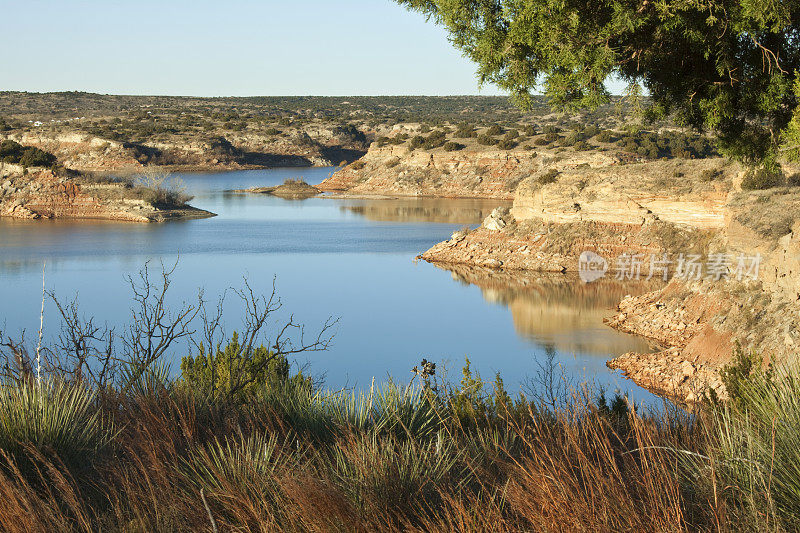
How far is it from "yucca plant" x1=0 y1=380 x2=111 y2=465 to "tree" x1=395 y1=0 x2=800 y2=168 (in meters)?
6.16

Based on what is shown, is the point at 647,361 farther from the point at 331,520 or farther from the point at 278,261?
the point at 278,261

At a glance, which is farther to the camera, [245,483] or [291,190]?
[291,190]

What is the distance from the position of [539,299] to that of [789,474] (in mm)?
21660

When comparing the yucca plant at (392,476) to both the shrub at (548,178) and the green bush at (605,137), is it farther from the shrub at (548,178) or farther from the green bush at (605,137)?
the green bush at (605,137)

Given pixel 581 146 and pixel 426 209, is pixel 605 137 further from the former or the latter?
pixel 426 209

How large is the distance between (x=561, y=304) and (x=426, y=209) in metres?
28.3

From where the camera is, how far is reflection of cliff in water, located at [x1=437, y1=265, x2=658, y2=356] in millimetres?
20141

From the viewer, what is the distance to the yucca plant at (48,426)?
5.46m

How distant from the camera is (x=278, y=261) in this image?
33781 millimetres

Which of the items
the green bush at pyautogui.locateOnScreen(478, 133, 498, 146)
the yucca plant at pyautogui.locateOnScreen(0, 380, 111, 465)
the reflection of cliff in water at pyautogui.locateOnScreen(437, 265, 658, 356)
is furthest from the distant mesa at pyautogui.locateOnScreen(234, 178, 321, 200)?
the yucca plant at pyautogui.locateOnScreen(0, 380, 111, 465)

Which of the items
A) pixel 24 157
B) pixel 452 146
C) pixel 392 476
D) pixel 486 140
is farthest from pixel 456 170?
pixel 392 476

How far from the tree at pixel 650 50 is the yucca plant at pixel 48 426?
616 centimetres

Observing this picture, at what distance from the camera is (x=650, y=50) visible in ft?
32.0

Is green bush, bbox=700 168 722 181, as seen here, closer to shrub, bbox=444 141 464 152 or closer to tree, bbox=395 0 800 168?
tree, bbox=395 0 800 168
